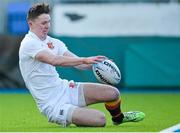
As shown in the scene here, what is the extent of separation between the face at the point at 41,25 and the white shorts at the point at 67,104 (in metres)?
0.71

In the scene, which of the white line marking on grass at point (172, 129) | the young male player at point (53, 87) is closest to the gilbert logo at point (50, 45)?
the young male player at point (53, 87)

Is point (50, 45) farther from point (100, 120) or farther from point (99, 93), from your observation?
point (100, 120)

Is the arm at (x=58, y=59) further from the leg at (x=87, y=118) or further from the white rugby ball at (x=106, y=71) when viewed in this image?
the leg at (x=87, y=118)

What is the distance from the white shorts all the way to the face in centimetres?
71

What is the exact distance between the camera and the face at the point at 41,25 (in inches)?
394

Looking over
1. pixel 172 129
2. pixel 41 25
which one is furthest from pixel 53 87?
pixel 172 129

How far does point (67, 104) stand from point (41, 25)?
102cm

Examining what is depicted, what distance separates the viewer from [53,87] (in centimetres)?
1013

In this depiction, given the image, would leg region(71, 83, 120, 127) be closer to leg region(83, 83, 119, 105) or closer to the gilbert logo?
leg region(83, 83, 119, 105)

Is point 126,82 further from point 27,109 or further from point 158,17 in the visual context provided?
point 27,109

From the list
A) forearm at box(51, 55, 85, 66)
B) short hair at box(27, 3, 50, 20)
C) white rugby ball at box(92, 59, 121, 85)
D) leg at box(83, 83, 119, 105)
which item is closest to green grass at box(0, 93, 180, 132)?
leg at box(83, 83, 119, 105)

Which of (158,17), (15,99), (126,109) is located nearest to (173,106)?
(126,109)

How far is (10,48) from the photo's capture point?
19.7 meters

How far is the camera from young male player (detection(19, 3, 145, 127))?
9945 millimetres
